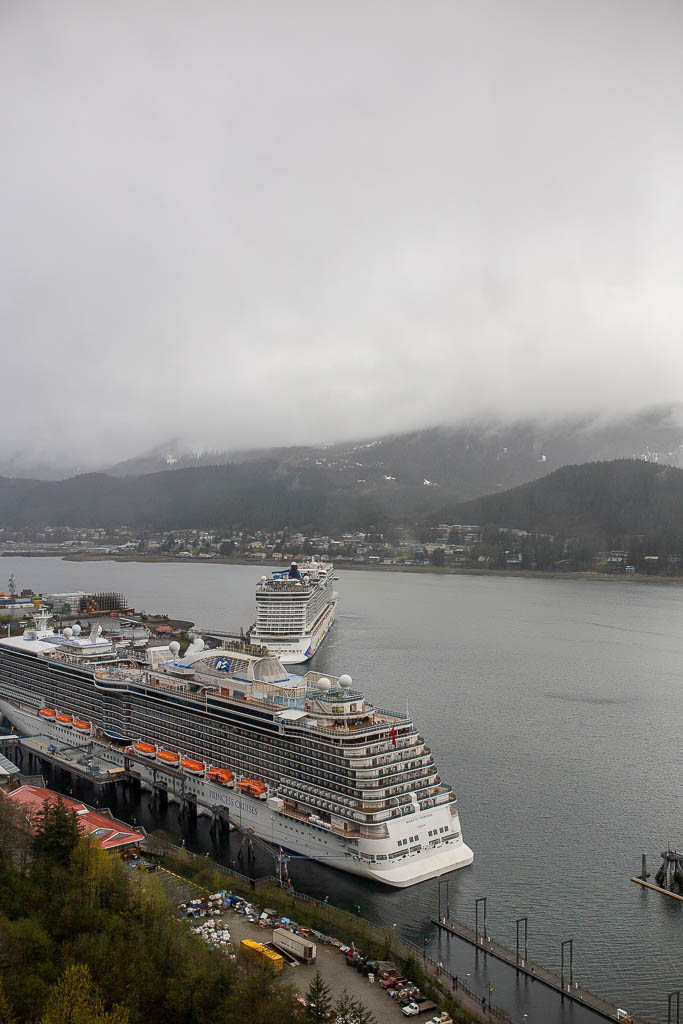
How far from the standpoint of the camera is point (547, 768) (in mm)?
23625

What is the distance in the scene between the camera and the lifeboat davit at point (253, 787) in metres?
18.3

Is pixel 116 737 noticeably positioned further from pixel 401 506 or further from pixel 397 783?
pixel 401 506

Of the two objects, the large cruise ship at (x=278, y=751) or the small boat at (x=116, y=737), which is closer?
the large cruise ship at (x=278, y=751)

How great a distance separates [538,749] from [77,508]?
188 meters

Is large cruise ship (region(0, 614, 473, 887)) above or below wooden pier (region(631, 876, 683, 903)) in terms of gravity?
above

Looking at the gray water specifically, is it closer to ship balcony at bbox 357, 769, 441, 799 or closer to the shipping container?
ship balcony at bbox 357, 769, 441, 799

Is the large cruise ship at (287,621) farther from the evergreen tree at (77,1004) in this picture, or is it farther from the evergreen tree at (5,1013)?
the evergreen tree at (5,1013)

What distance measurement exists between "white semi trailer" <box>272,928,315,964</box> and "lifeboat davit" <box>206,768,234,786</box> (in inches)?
222

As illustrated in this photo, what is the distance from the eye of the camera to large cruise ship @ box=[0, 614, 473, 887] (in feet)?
54.5

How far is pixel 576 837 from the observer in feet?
62.5

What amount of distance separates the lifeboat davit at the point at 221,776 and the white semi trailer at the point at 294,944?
564 centimetres

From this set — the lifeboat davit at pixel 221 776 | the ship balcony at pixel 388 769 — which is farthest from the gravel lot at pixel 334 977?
the lifeboat davit at pixel 221 776

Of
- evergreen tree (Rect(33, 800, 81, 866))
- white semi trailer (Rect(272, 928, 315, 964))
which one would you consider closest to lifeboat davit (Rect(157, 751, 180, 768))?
evergreen tree (Rect(33, 800, 81, 866))

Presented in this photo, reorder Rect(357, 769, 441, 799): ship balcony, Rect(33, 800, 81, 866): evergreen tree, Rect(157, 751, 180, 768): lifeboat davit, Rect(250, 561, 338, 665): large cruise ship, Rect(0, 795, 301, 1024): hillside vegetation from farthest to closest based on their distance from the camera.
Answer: Rect(250, 561, 338, 665): large cruise ship, Rect(157, 751, 180, 768): lifeboat davit, Rect(357, 769, 441, 799): ship balcony, Rect(33, 800, 81, 866): evergreen tree, Rect(0, 795, 301, 1024): hillside vegetation
